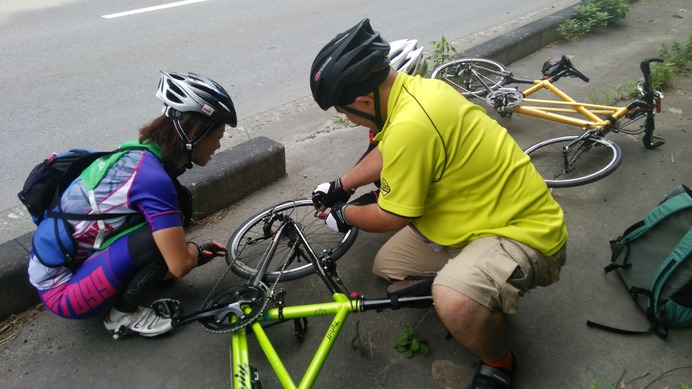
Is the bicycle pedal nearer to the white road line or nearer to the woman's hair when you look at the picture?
the woman's hair

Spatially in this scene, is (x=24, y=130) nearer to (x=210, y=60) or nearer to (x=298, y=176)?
(x=210, y=60)

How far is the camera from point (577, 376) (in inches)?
97.9

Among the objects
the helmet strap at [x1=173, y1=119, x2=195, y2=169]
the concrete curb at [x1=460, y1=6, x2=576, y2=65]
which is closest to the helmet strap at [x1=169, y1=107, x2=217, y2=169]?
the helmet strap at [x1=173, y1=119, x2=195, y2=169]

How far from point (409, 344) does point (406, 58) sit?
7.10 ft

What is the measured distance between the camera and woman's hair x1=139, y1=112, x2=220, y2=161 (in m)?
2.59

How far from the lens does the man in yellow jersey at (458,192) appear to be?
2164 millimetres

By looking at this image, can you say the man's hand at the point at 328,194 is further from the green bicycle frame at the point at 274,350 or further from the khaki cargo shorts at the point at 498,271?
the khaki cargo shorts at the point at 498,271

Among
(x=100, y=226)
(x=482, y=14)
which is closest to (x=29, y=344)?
(x=100, y=226)

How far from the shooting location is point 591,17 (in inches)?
293

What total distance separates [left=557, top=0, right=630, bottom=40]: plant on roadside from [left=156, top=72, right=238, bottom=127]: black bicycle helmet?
20.8 ft

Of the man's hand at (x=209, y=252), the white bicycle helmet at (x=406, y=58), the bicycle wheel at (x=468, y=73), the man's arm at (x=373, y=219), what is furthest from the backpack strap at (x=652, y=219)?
the bicycle wheel at (x=468, y=73)

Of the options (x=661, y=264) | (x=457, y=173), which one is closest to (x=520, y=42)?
(x=661, y=264)

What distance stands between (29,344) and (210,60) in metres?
4.98

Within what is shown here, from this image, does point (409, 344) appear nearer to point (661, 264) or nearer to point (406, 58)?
point (661, 264)
